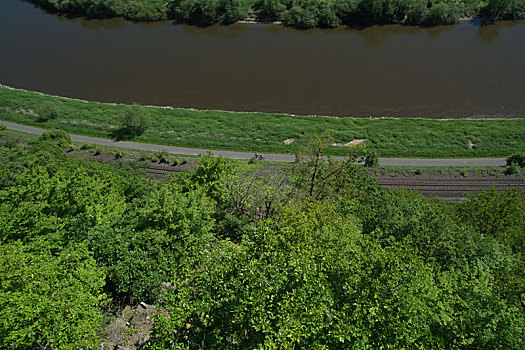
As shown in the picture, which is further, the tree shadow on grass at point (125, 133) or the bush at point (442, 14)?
the bush at point (442, 14)

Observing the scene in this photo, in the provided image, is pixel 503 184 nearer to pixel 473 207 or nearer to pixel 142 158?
pixel 473 207

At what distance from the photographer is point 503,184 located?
154 feet

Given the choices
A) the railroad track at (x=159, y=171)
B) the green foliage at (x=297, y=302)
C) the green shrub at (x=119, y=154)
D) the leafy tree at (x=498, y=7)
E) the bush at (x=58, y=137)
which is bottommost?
the railroad track at (x=159, y=171)

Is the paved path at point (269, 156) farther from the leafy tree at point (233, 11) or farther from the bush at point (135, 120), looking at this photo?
the leafy tree at point (233, 11)

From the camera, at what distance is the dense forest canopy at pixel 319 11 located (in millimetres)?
85938

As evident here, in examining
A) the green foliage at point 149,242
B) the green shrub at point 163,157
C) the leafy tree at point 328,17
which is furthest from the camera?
the leafy tree at point 328,17

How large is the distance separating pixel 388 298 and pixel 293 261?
4.88 m

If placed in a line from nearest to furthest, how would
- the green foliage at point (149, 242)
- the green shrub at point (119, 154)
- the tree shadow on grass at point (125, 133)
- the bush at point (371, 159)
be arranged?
the green foliage at point (149, 242), the bush at point (371, 159), the green shrub at point (119, 154), the tree shadow on grass at point (125, 133)

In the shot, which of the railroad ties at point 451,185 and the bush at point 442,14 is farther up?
the bush at point 442,14

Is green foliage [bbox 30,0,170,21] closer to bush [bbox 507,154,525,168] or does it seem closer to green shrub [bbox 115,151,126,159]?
green shrub [bbox 115,151,126,159]

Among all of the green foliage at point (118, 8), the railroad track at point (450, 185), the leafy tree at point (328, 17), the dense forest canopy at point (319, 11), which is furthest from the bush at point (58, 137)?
the leafy tree at point (328, 17)

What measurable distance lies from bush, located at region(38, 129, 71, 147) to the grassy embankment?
4938mm

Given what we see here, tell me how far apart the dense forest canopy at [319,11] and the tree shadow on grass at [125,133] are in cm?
4629

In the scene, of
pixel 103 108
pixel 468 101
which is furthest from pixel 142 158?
pixel 468 101
